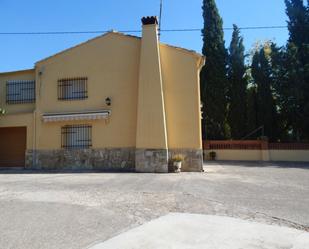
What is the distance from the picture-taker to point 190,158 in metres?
18.7

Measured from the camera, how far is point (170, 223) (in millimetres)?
7199

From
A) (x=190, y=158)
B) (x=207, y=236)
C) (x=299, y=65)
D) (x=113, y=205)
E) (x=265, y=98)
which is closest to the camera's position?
(x=207, y=236)

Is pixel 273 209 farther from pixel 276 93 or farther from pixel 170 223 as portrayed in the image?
pixel 276 93

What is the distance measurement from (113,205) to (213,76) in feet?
81.4

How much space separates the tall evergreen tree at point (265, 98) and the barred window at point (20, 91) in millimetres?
19614

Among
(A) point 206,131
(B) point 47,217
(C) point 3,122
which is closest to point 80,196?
(B) point 47,217

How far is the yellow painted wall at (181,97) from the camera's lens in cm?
1866

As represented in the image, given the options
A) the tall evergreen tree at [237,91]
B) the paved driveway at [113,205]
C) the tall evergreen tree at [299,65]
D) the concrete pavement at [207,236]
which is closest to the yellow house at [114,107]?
the paved driveway at [113,205]

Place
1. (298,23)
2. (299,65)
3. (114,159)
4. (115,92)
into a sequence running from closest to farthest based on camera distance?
(114,159) → (115,92) → (299,65) → (298,23)

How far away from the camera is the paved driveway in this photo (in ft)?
21.3

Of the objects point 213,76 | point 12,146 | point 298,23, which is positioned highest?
point 298,23

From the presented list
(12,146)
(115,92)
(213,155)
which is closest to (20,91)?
(12,146)

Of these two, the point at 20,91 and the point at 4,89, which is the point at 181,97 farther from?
the point at 4,89

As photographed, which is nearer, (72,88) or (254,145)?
(72,88)
